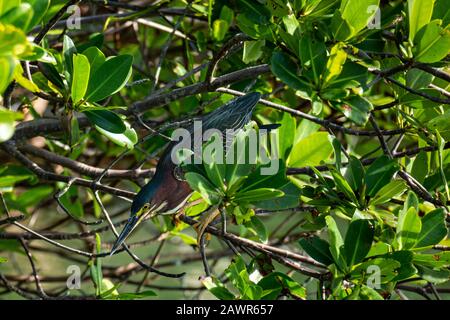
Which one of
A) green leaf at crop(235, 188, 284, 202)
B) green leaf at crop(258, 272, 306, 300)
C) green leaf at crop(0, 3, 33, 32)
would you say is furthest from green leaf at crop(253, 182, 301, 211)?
green leaf at crop(0, 3, 33, 32)

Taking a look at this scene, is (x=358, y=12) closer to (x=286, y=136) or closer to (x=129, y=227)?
(x=286, y=136)

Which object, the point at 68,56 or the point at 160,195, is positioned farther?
the point at 160,195

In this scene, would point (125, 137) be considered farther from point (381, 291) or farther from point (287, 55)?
Answer: point (381, 291)

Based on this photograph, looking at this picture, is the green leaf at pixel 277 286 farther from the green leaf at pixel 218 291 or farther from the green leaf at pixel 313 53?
the green leaf at pixel 313 53

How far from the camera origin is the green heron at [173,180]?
1.79 metres

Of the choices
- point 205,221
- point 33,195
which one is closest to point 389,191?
point 205,221

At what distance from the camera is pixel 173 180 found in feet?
5.90

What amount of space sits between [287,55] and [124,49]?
1.28 metres

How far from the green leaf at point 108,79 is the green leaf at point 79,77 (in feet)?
0.10

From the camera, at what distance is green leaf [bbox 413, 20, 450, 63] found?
159 cm

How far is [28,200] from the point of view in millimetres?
2740

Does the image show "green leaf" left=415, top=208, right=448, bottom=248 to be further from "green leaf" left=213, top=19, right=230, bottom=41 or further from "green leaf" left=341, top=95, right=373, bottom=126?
"green leaf" left=213, top=19, right=230, bottom=41

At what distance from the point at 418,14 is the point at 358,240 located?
0.50 metres

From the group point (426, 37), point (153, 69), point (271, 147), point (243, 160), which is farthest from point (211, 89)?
point (153, 69)
